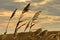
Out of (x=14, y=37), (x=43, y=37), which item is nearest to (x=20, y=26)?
(x=14, y=37)

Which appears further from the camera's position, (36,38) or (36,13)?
(36,38)

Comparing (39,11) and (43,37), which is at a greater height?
(39,11)

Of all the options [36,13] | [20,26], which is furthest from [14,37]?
[36,13]

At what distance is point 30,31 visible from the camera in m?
5.93

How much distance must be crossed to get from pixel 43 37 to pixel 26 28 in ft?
1.36

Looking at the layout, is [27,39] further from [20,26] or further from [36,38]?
[20,26]

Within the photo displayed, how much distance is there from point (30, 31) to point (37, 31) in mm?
525

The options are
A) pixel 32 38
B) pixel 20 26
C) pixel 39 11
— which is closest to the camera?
pixel 20 26

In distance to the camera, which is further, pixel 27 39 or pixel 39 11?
pixel 27 39

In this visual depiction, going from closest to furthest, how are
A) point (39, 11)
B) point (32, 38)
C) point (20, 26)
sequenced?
point (20, 26)
point (39, 11)
point (32, 38)

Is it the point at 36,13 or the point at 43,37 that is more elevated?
the point at 36,13

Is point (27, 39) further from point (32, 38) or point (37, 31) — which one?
point (37, 31)

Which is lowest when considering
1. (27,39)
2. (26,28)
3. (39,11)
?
(27,39)

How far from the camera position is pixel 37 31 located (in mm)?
5426
